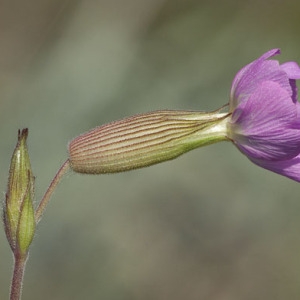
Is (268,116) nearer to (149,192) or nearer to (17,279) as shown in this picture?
(17,279)

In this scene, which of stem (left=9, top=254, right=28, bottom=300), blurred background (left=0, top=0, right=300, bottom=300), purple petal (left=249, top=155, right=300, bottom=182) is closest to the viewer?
stem (left=9, top=254, right=28, bottom=300)

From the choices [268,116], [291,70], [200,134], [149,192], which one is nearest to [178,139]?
[200,134]

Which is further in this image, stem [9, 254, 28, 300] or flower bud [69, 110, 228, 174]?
flower bud [69, 110, 228, 174]

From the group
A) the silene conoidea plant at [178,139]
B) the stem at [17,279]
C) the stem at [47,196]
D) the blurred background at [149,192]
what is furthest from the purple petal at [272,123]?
the blurred background at [149,192]

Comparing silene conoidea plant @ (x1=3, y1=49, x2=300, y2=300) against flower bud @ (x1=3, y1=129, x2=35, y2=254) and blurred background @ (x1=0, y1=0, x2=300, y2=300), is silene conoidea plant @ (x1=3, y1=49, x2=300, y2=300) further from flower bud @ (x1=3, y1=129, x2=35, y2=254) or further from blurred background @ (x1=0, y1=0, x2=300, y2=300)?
blurred background @ (x1=0, y1=0, x2=300, y2=300)

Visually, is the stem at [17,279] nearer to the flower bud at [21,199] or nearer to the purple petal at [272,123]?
the flower bud at [21,199]

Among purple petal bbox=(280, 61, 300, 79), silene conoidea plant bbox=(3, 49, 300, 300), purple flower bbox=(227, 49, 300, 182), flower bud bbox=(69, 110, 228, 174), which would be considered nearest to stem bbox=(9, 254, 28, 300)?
silene conoidea plant bbox=(3, 49, 300, 300)

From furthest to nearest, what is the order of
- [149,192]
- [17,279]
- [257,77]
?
[149,192] < [257,77] < [17,279]
